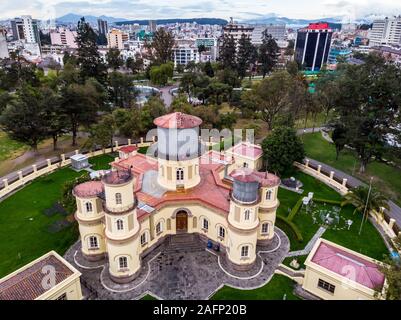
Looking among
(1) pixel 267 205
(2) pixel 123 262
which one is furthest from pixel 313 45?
(2) pixel 123 262

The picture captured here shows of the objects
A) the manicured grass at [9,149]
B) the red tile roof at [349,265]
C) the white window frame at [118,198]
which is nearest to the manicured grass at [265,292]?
the red tile roof at [349,265]

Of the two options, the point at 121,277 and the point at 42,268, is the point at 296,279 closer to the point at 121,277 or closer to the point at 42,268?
the point at 121,277

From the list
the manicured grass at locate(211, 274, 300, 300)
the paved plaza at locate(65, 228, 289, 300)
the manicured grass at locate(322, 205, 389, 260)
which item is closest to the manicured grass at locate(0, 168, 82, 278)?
the paved plaza at locate(65, 228, 289, 300)

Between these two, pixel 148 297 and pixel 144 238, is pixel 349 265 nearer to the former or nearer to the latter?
pixel 148 297

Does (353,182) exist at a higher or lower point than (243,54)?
lower

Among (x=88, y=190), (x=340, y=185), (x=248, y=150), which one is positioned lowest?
(x=340, y=185)

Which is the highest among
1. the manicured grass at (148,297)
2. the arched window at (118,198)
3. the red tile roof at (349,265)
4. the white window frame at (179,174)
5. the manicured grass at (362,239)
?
the arched window at (118,198)

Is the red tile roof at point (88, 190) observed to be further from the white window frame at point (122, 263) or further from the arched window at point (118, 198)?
the white window frame at point (122, 263)
